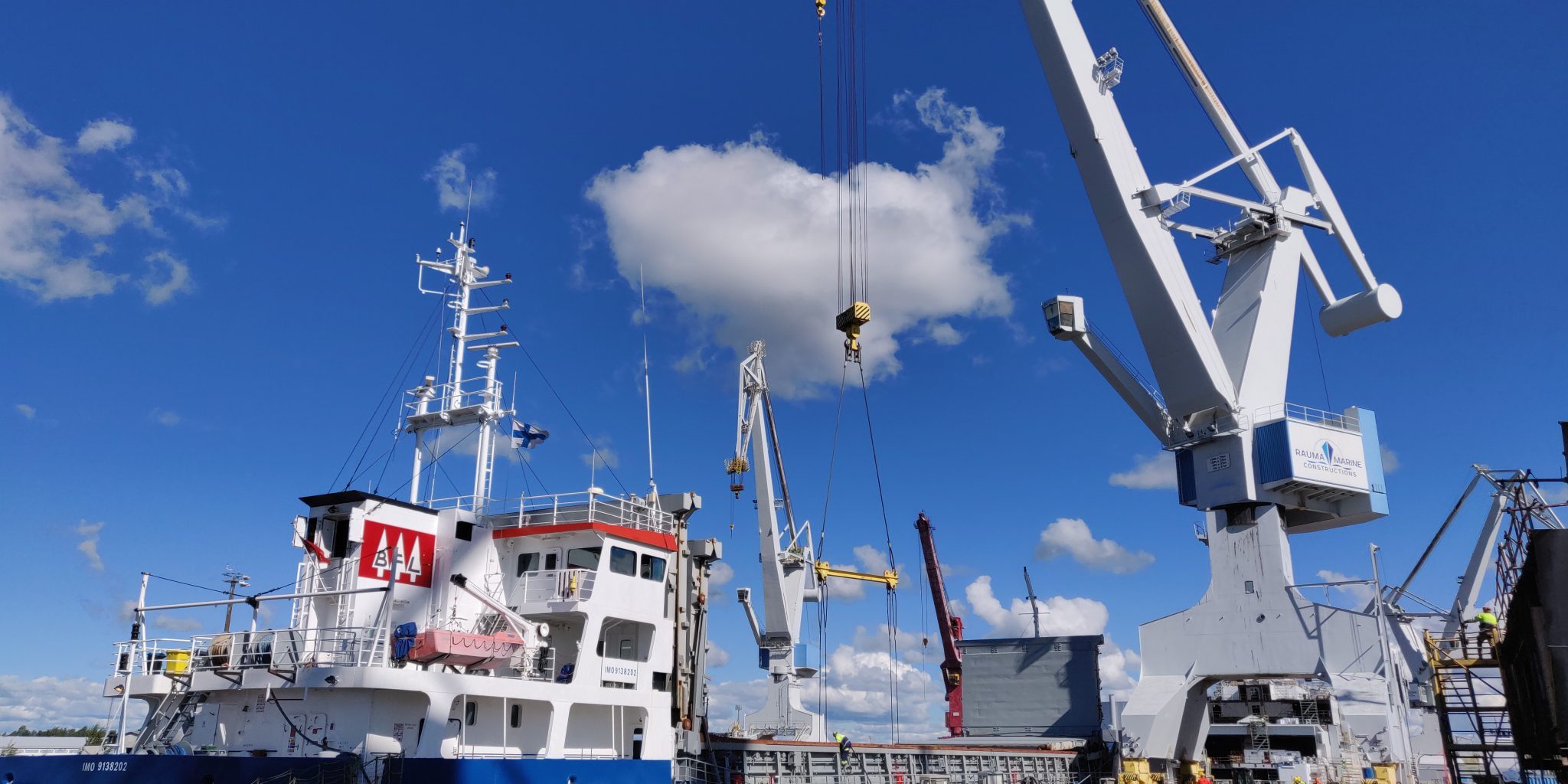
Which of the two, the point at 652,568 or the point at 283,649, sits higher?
the point at 652,568

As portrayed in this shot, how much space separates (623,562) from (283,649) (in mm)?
6894

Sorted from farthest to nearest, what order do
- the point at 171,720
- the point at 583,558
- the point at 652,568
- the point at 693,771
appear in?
the point at 652,568
the point at 693,771
the point at 583,558
the point at 171,720

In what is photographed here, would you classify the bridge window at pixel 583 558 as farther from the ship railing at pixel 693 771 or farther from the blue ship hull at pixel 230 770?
the blue ship hull at pixel 230 770

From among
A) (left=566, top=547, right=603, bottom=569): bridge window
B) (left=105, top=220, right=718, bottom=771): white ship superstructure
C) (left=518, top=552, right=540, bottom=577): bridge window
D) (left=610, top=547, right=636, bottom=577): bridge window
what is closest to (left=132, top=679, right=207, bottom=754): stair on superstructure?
(left=105, top=220, right=718, bottom=771): white ship superstructure

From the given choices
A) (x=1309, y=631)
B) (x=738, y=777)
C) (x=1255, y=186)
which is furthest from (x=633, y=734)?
(x=1255, y=186)

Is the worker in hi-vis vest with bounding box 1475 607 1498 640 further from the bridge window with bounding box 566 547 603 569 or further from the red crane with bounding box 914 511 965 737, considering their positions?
the red crane with bounding box 914 511 965 737

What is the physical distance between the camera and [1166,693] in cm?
2923

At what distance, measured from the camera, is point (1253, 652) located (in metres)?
28.8

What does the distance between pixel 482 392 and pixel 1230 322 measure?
2173 cm

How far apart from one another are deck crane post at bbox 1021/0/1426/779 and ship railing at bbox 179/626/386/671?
20241 millimetres

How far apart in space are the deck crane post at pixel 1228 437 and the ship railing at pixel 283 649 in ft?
66.4

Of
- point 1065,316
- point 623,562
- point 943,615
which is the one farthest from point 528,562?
point 943,615

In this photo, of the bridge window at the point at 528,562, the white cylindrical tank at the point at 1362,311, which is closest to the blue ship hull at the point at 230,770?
the bridge window at the point at 528,562

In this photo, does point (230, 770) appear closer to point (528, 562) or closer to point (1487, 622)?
point (528, 562)
